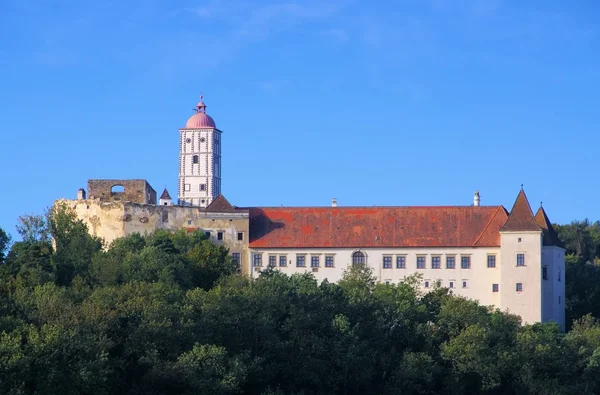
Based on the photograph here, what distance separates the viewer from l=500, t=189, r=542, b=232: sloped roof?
90875 mm

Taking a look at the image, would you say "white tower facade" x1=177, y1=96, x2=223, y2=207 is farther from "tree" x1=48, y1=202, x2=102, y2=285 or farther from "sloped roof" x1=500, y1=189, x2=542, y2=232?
"sloped roof" x1=500, y1=189, x2=542, y2=232

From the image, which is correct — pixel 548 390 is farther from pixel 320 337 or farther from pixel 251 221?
pixel 251 221

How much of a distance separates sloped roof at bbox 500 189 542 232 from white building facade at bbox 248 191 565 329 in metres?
0.05

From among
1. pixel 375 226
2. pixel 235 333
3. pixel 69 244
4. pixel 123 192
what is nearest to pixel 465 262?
pixel 375 226

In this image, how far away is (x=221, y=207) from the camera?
9538 centimetres

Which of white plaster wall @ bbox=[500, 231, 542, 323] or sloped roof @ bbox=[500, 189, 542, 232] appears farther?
sloped roof @ bbox=[500, 189, 542, 232]

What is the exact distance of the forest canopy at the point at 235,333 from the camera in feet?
230

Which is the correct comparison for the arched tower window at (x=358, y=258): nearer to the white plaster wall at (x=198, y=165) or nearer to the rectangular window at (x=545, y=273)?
the rectangular window at (x=545, y=273)

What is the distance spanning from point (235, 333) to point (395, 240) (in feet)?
65.1

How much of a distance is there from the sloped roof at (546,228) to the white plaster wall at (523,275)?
4.99 feet

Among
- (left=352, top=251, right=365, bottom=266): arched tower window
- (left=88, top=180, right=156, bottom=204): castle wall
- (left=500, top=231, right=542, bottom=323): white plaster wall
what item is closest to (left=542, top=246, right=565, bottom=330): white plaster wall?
(left=500, top=231, right=542, bottom=323): white plaster wall

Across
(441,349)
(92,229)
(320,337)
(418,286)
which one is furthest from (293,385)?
(92,229)

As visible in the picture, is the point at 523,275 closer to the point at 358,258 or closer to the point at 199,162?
the point at 358,258

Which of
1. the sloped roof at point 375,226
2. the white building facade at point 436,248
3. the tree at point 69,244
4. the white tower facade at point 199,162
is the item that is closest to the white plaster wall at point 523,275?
the white building facade at point 436,248
